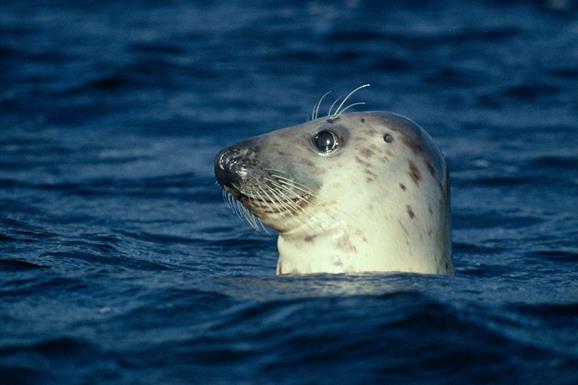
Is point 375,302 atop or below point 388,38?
below

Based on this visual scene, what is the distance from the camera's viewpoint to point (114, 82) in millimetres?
16062

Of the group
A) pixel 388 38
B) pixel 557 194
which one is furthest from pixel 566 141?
pixel 388 38

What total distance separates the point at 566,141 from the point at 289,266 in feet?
24.6

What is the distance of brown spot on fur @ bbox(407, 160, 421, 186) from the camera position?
6.86 m

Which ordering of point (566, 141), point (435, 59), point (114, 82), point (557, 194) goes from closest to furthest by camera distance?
point (557, 194) → point (566, 141) → point (114, 82) → point (435, 59)

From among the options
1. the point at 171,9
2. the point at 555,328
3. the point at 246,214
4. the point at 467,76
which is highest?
the point at 171,9

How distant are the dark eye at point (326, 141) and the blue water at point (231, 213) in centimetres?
78

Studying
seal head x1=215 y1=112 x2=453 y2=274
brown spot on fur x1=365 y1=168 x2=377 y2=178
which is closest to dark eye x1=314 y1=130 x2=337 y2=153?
seal head x1=215 y1=112 x2=453 y2=274

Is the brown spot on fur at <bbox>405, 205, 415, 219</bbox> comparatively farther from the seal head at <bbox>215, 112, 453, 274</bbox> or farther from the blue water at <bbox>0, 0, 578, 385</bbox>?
the blue water at <bbox>0, 0, 578, 385</bbox>

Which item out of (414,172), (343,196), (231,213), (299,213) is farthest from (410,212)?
(231,213)

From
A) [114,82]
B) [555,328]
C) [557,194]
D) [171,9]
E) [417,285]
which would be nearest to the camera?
[555,328]

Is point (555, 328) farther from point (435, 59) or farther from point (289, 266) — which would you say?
point (435, 59)

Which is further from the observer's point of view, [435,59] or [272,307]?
[435,59]

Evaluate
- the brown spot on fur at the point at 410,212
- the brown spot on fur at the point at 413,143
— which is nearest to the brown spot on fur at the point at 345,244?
the brown spot on fur at the point at 410,212
